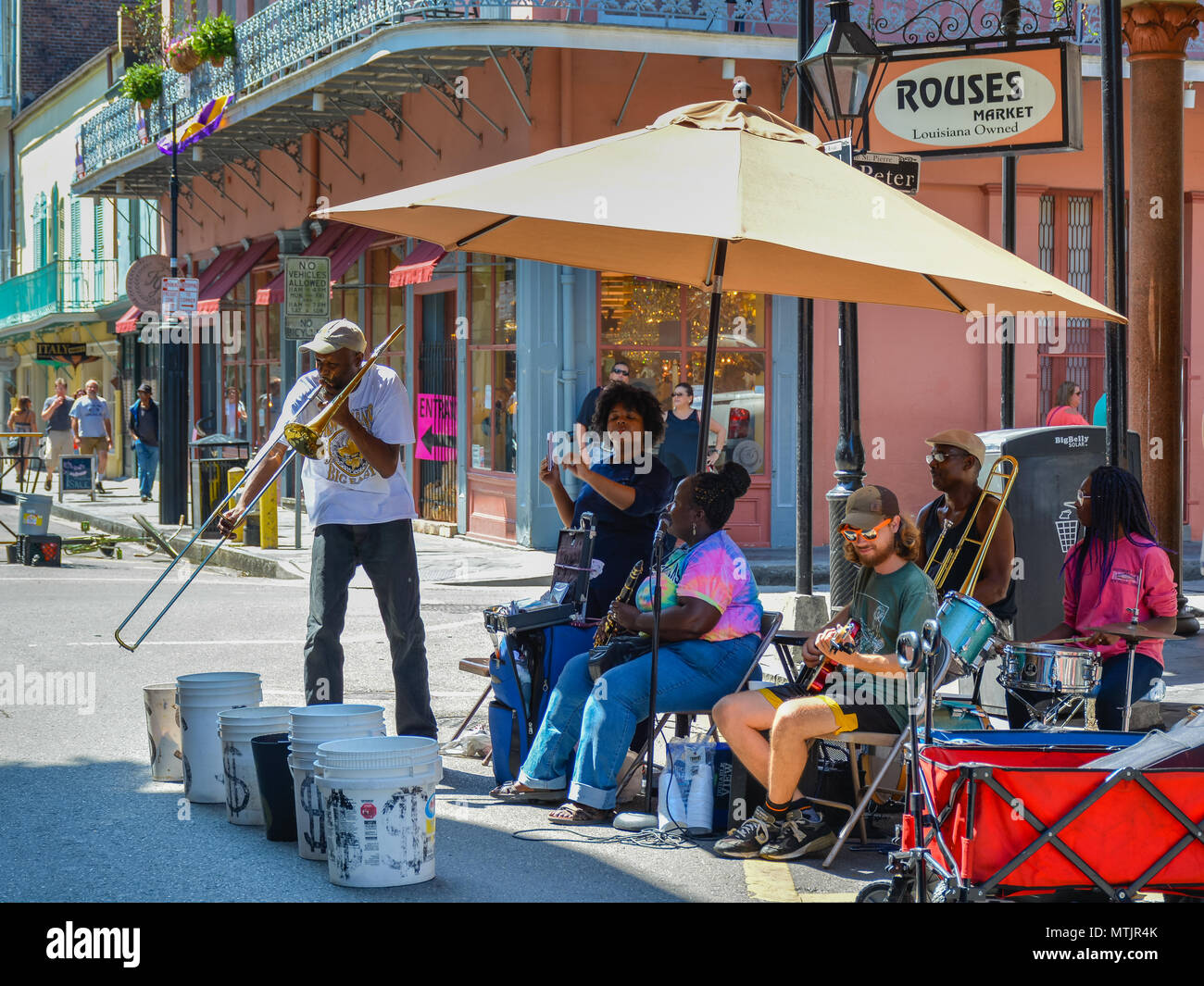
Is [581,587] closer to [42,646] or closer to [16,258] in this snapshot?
[42,646]

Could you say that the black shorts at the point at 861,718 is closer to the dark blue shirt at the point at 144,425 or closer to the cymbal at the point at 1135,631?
the cymbal at the point at 1135,631

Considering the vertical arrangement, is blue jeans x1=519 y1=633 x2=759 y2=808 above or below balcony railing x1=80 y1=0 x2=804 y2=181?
below

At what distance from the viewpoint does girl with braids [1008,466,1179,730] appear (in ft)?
19.6

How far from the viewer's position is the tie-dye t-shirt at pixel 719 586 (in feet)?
20.3

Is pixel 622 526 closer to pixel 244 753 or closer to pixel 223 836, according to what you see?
pixel 244 753

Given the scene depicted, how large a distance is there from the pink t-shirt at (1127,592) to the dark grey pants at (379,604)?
9.17 ft

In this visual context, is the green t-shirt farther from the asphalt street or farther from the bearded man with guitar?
the asphalt street

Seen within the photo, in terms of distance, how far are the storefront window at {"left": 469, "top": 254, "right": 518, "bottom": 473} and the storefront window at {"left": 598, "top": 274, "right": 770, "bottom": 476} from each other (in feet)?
3.79

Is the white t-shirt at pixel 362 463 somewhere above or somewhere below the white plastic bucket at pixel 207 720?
above

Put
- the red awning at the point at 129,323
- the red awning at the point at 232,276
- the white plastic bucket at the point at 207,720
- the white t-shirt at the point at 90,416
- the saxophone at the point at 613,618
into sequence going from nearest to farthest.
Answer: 1. the white plastic bucket at the point at 207,720
2. the saxophone at the point at 613,618
3. the red awning at the point at 232,276
4. the white t-shirt at the point at 90,416
5. the red awning at the point at 129,323

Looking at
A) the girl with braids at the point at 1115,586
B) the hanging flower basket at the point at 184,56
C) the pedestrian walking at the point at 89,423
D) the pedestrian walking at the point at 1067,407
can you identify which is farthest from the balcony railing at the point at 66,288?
the girl with braids at the point at 1115,586

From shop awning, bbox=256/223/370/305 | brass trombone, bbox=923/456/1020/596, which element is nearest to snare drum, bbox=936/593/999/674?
brass trombone, bbox=923/456/1020/596

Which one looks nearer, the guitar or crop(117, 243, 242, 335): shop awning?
the guitar

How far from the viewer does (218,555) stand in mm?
16844
